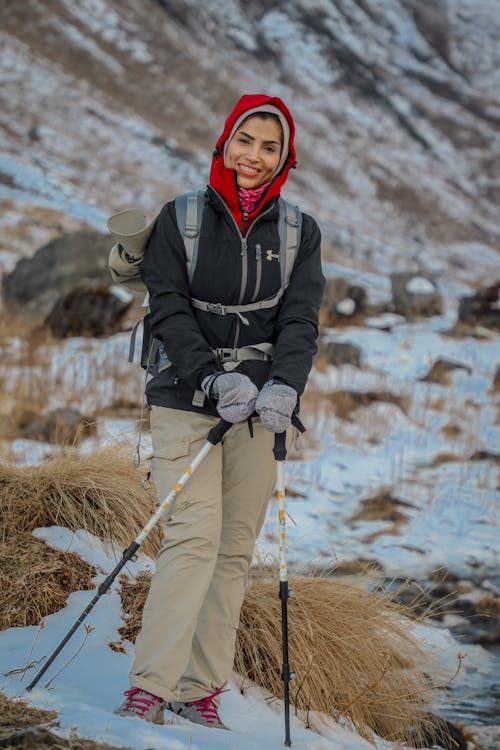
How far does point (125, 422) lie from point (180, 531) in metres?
5.05

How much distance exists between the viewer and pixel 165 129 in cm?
3512

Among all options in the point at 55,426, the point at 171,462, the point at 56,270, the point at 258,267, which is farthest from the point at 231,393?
the point at 56,270

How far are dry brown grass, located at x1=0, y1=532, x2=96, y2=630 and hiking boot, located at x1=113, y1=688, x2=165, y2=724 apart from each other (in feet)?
3.44

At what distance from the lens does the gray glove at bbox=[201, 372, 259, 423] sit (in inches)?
124

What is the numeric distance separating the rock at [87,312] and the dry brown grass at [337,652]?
23.3 feet

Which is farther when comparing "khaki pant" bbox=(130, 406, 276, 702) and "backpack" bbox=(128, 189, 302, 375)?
"backpack" bbox=(128, 189, 302, 375)

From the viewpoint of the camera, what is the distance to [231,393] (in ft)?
10.3

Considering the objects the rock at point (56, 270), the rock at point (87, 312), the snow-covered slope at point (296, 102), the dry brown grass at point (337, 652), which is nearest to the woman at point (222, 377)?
the dry brown grass at point (337, 652)

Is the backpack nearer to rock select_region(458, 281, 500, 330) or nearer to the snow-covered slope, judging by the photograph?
rock select_region(458, 281, 500, 330)

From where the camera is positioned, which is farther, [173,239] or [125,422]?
[125,422]

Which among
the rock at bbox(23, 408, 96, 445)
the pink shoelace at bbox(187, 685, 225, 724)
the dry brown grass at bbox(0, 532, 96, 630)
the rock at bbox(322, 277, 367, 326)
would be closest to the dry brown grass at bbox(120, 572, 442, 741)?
the dry brown grass at bbox(0, 532, 96, 630)

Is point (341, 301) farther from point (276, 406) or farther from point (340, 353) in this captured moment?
point (276, 406)

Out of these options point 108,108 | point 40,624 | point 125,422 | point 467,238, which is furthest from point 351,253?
point 40,624

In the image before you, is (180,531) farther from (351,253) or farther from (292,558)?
(351,253)
